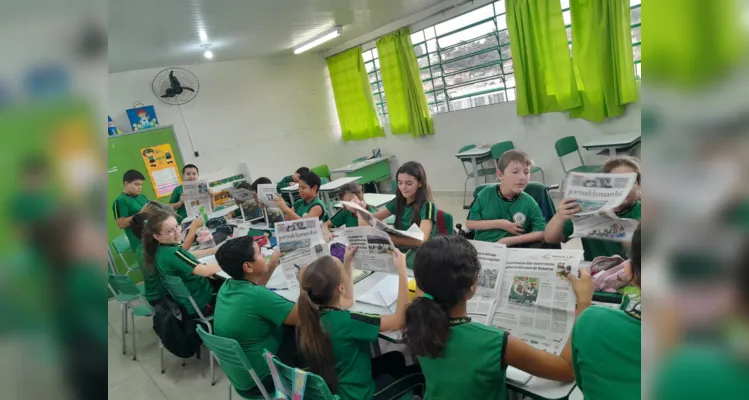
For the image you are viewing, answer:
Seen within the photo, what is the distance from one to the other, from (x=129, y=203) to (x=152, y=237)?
146cm

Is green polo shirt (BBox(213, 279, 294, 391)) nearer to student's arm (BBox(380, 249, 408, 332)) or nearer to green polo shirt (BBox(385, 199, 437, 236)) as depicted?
student's arm (BBox(380, 249, 408, 332))

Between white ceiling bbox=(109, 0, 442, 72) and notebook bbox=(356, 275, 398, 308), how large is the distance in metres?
1.86

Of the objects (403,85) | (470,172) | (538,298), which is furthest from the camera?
(403,85)

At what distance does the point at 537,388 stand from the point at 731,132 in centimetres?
128

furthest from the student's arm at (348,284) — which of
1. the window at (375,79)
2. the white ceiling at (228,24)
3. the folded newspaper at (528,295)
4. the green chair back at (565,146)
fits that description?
the window at (375,79)

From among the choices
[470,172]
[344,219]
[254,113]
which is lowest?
[470,172]

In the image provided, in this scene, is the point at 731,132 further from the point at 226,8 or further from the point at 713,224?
the point at 226,8

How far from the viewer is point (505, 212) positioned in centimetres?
242

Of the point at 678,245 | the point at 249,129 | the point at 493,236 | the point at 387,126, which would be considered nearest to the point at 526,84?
the point at 387,126

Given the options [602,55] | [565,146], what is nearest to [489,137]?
[565,146]

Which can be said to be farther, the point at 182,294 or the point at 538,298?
the point at 182,294

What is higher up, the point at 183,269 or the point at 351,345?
the point at 183,269

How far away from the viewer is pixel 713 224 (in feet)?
0.61

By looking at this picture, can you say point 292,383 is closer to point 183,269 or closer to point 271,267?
point 271,267
